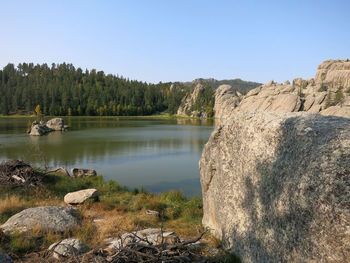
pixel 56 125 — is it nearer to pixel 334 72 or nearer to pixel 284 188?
pixel 284 188

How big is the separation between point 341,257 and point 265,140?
262cm

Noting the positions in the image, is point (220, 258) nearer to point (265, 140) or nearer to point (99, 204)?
point (265, 140)

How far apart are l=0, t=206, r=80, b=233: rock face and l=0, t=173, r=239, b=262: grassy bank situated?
0.27 m

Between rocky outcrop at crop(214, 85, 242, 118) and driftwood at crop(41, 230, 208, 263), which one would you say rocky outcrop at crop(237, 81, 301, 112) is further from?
driftwood at crop(41, 230, 208, 263)

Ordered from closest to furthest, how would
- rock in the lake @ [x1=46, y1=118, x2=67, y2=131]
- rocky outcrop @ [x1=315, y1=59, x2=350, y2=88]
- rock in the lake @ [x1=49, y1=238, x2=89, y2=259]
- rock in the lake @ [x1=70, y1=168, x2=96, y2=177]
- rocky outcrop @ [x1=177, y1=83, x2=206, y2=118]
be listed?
1. rock in the lake @ [x1=49, y1=238, x2=89, y2=259]
2. rock in the lake @ [x1=70, y1=168, x2=96, y2=177]
3. rock in the lake @ [x1=46, y1=118, x2=67, y2=131]
4. rocky outcrop @ [x1=315, y1=59, x2=350, y2=88]
5. rocky outcrop @ [x1=177, y1=83, x2=206, y2=118]

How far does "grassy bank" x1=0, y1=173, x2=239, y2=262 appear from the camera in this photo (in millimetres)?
7062

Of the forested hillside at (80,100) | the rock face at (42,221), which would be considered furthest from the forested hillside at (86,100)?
the rock face at (42,221)

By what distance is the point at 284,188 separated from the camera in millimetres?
4426

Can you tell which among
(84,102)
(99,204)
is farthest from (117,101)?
(99,204)

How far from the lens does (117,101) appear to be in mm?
159875

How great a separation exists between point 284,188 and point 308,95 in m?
133

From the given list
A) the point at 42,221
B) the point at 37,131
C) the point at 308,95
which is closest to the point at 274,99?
the point at 308,95

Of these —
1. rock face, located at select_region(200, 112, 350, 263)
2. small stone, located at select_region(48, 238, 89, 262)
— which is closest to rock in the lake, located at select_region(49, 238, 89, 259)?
small stone, located at select_region(48, 238, 89, 262)

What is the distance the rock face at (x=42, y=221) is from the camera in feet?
25.0
